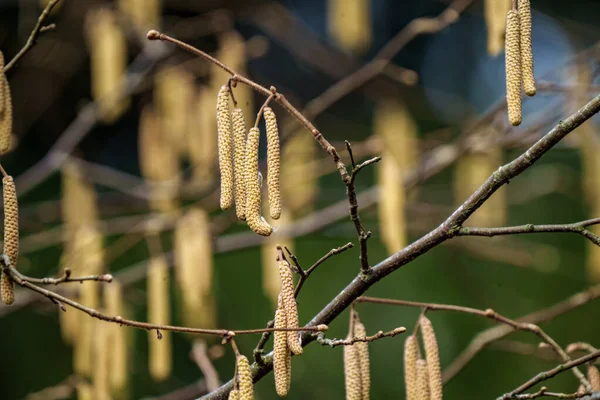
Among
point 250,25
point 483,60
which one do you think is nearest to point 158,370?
point 250,25

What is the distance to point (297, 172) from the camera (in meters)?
2.62

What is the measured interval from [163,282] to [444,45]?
176 inches

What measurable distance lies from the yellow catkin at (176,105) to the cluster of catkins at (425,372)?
4.77 ft

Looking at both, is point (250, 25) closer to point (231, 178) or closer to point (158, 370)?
point (158, 370)

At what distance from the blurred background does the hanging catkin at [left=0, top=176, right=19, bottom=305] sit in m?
0.56

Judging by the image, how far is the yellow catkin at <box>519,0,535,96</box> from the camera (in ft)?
3.64

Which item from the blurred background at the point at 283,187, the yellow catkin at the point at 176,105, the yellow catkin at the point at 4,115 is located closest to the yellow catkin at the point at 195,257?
the blurred background at the point at 283,187

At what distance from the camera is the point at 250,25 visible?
551 cm

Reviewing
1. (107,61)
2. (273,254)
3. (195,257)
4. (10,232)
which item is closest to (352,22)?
(107,61)

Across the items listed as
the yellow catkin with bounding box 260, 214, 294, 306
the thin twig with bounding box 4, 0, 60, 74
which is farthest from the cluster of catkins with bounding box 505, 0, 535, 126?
the yellow catkin with bounding box 260, 214, 294, 306

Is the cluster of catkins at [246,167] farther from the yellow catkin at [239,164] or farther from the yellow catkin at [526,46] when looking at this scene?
the yellow catkin at [526,46]

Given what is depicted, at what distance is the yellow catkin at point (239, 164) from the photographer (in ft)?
3.57

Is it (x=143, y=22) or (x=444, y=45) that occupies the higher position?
(x=444, y=45)

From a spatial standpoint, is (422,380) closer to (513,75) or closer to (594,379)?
(594,379)
